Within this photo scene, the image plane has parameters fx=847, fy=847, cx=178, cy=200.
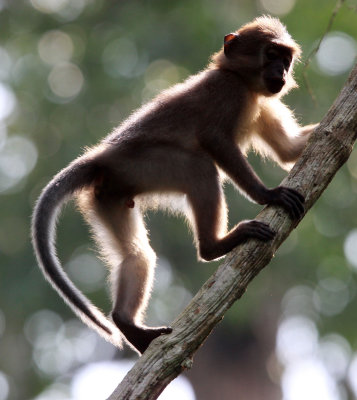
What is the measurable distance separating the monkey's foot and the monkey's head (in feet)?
7.25

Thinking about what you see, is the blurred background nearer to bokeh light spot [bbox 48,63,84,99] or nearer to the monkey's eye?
bokeh light spot [bbox 48,63,84,99]

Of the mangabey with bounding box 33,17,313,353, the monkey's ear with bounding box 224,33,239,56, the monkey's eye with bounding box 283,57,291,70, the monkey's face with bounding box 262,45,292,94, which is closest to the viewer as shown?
the mangabey with bounding box 33,17,313,353

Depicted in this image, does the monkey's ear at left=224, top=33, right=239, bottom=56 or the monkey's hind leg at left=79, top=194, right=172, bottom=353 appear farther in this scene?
the monkey's ear at left=224, top=33, right=239, bottom=56

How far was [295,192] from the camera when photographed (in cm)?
563

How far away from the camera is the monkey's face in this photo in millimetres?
6879

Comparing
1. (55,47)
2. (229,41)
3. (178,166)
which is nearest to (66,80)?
(55,47)

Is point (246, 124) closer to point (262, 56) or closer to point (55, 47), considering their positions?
point (262, 56)

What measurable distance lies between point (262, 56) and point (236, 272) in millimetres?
2326

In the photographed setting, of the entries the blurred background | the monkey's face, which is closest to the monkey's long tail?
the monkey's face

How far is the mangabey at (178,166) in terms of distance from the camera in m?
6.14

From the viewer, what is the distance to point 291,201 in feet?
18.4

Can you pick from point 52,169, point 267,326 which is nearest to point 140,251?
point 52,169

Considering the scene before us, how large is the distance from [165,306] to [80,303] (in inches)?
418

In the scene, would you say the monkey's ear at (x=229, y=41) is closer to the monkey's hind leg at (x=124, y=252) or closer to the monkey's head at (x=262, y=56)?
the monkey's head at (x=262, y=56)
